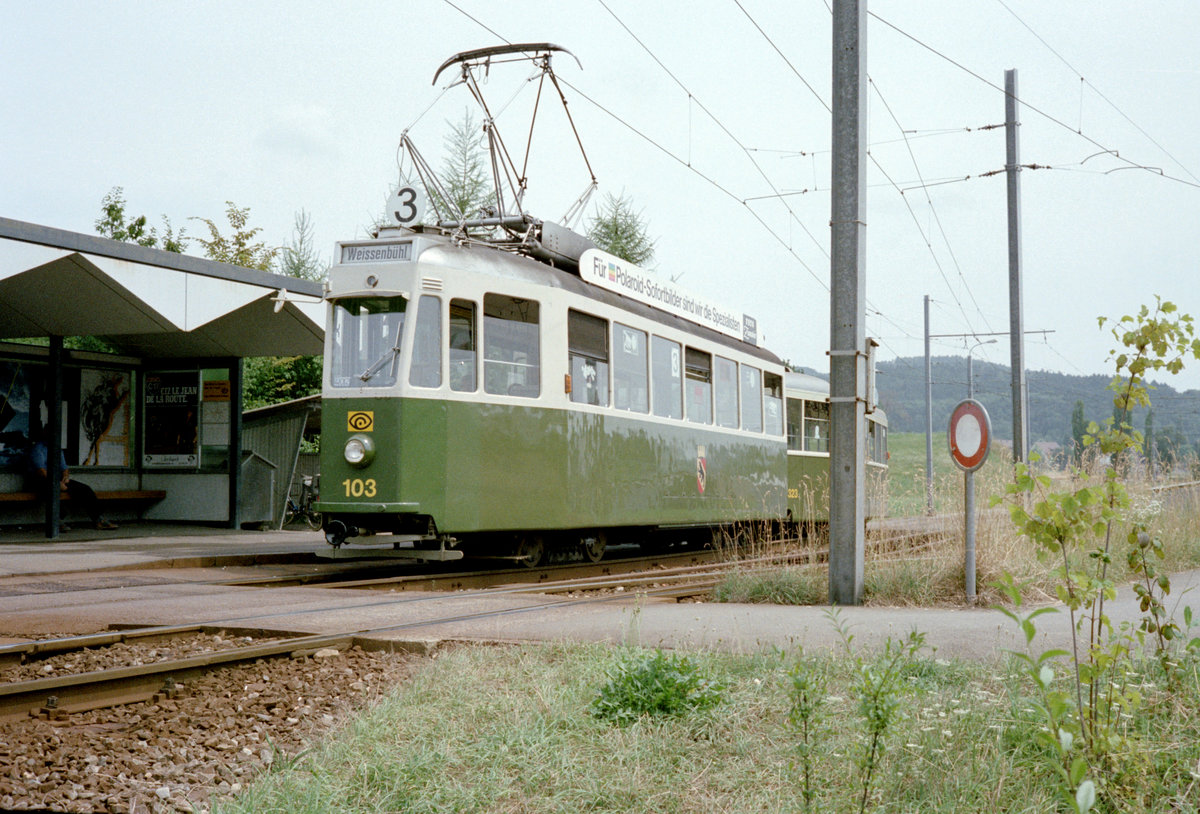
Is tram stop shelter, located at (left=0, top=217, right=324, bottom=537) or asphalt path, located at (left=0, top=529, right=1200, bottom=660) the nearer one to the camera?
asphalt path, located at (left=0, top=529, right=1200, bottom=660)

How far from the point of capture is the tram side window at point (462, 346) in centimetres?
1084

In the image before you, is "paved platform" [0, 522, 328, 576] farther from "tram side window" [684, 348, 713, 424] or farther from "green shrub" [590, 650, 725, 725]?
"green shrub" [590, 650, 725, 725]

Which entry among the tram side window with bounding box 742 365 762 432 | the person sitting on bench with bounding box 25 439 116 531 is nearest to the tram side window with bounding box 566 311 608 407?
the tram side window with bounding box 742 365 762 432

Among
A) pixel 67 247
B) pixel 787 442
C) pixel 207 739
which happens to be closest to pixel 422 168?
pixel 67 247

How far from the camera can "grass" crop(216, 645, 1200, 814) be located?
364cm

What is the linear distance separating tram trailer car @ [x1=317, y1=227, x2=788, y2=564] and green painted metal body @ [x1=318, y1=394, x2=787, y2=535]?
0.04ft

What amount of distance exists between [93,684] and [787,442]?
14.7m

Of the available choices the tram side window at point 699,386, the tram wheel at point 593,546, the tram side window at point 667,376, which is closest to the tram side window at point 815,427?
the tram side window at point 699,386

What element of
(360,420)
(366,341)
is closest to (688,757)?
(360,420)

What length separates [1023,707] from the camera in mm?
4309

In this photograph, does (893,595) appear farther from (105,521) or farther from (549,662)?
(105,521)

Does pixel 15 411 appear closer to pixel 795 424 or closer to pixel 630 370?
pixel 630 370

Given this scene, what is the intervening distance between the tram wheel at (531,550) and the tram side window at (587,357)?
1675mm

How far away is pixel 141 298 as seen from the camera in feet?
48.8
